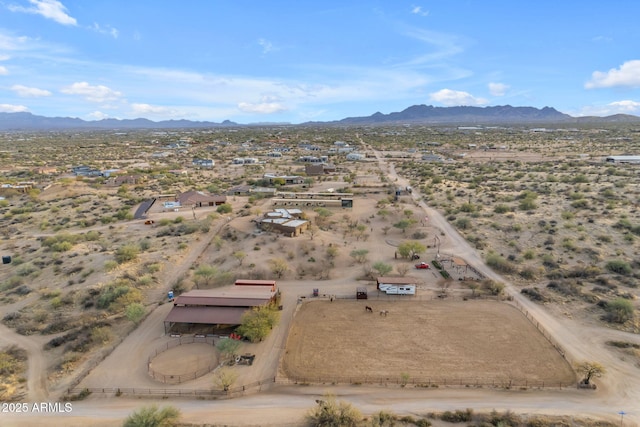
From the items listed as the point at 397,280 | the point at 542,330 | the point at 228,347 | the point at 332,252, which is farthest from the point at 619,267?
the point at 228,347

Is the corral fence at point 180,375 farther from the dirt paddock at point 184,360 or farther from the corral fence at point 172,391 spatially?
the corral fence at point 172,391

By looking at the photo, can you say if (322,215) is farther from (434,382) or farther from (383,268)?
(434,382)

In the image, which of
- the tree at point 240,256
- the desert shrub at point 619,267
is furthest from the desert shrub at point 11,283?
the desert shrub at point 619,267

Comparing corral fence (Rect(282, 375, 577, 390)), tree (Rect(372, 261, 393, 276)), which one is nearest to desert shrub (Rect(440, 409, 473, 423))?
corral fence (Rect(282, 375, 577, 390))

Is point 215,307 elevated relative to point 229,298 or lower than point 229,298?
lower

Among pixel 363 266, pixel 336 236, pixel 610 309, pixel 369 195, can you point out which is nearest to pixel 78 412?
pixel 363 266

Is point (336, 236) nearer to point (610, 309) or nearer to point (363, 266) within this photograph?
point (363, 266)
